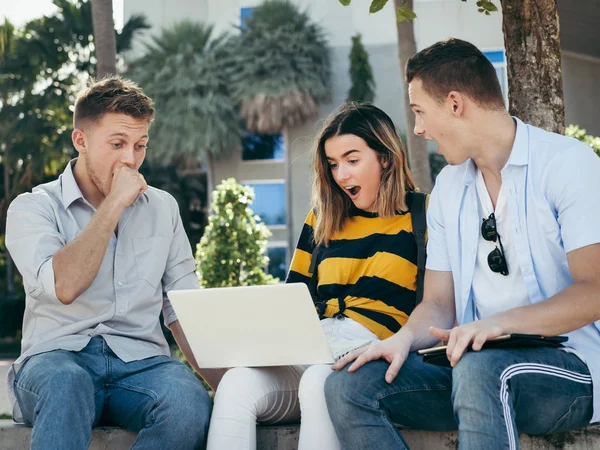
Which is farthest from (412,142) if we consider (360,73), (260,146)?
(260,146)

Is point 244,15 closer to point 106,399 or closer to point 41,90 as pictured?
point 41,90

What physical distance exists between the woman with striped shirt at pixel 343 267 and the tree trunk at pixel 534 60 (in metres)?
0.81

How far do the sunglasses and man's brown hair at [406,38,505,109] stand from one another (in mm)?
406

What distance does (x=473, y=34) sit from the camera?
25312 mm

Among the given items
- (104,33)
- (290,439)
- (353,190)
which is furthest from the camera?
(104,33)

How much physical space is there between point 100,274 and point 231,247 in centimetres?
674

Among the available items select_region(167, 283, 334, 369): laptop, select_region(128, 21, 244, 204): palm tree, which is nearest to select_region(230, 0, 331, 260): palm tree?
select_region(128, 21, 244, 204): palm tree

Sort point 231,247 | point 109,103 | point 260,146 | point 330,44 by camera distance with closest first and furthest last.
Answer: point 109,103 → point 231,247 → point 330,44 → point 260,146

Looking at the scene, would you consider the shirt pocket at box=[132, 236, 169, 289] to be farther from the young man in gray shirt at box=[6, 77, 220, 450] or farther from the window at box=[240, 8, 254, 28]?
the window at box=[240, 8, 254, 28]

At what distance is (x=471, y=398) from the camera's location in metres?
2.64

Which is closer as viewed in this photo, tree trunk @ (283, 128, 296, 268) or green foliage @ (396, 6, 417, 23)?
green foliage @ (396, 6, 417, 23)

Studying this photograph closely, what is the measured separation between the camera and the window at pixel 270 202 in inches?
1132

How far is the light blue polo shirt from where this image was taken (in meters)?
2.90

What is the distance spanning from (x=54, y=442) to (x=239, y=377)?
666mm
